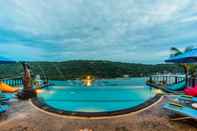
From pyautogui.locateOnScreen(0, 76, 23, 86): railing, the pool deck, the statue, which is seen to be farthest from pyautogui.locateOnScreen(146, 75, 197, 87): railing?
pyautogui.locateOnScreen(0, 76, 23, 86): railing

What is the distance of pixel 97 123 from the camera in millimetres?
3607

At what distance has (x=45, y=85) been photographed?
1188 centimetres

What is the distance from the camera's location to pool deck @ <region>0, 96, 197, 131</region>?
3.27 meters

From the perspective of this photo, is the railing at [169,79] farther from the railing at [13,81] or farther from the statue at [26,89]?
the railing at [13,81]

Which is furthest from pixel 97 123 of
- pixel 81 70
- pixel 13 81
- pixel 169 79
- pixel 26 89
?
pixel 81 70

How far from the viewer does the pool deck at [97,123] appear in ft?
10.7

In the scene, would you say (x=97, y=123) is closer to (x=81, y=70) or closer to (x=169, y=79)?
(x=169, y=79)

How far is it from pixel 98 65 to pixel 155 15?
9.11 m

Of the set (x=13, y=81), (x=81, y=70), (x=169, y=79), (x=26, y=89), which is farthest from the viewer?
(x=81, y=70)

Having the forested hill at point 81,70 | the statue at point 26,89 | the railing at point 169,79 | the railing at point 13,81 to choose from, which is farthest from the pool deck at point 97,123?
the forested hill at point 81,70

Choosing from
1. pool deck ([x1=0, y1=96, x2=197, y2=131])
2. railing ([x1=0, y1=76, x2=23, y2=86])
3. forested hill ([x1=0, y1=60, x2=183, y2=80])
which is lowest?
pool deck ([x1=0, y1=96, x2=197, y2=131])

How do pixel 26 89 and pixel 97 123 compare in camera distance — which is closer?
pixel 97 123

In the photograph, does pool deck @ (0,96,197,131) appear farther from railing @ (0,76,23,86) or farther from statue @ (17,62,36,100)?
railing @ (0,76,23,86)

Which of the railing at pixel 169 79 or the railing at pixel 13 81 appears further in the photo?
the railing at pixel 13 81
